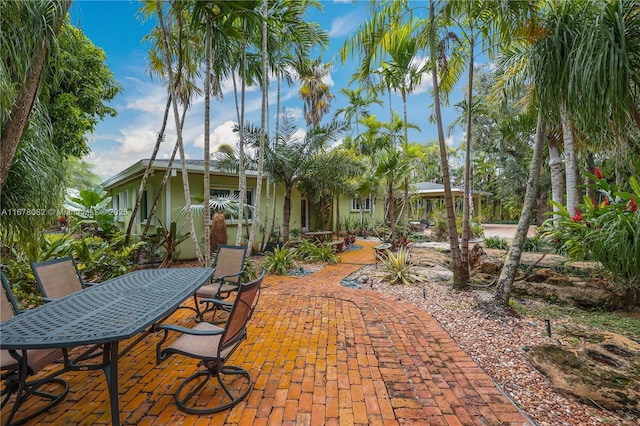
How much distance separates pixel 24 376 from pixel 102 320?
0.59m

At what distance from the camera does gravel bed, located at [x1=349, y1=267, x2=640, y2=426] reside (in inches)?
90.0

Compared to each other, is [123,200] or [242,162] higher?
[242,162]

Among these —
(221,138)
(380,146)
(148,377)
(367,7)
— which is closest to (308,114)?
(380,146)

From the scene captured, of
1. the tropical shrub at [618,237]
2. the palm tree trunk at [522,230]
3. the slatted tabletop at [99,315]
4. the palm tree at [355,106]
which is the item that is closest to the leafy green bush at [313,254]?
the palm tree trunk at [522,230]

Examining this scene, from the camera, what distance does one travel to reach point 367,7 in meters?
5.19

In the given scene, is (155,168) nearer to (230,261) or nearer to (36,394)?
(230,261)

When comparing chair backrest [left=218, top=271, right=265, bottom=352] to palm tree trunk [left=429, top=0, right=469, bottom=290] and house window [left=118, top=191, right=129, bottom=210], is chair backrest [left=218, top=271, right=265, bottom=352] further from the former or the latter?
house window [left=118, top=191, right=129, bottom=210]

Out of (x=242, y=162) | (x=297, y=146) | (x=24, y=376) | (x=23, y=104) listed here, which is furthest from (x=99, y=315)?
(x=297, y=146)

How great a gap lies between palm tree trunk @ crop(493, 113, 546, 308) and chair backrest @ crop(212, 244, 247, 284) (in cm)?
436

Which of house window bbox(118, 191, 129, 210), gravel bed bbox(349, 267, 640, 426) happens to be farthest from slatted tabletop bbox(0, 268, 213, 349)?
house window bbox(118, 191, 129, 210)

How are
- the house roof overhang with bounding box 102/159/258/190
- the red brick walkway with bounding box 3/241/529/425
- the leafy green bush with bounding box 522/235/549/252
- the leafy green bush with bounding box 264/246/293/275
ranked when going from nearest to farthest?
the red brick walkway with bounding box 3/241/529/425 → the leafy green bush with bounding box 264/246/293/275 → the house roof overhang with bounding box 102/159/258/190 → the leafy green bush with bounding box 522/235/549/252

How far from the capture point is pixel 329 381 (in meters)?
2.71

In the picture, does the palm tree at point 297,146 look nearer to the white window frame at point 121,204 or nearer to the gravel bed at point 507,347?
the gravel bed at point 507,347

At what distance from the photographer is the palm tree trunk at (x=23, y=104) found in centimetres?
314
